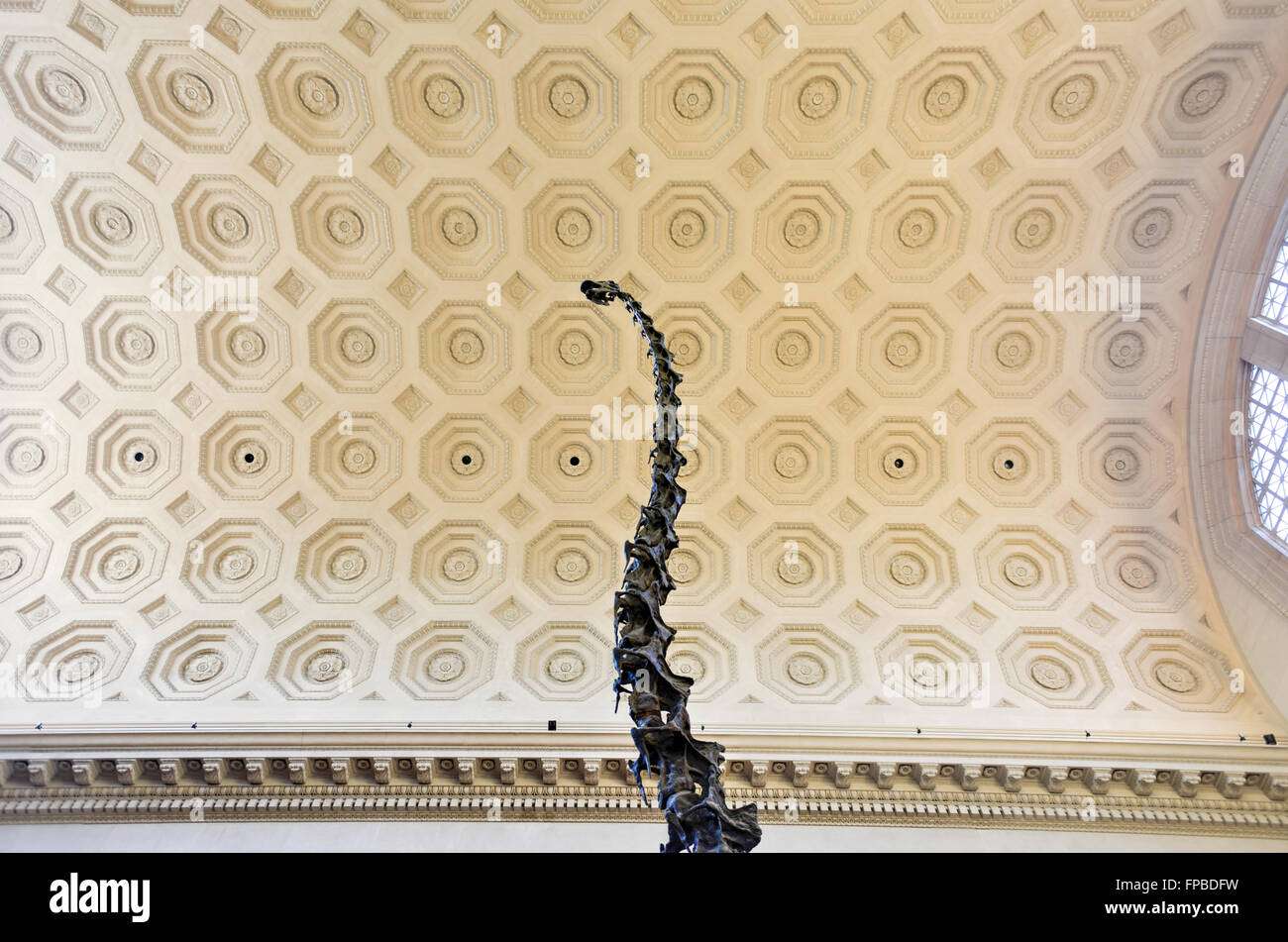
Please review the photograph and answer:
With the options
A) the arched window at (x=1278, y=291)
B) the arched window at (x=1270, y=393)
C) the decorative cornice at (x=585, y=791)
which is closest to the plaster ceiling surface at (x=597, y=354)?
the decorative cornice at (x=585, y=791)

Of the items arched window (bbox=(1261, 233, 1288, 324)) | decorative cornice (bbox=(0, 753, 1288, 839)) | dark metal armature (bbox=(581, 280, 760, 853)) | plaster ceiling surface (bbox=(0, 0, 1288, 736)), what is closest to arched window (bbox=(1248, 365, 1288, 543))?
arched window (bbox=(1261, 233, 1288, 324))

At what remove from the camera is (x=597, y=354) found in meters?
15.7

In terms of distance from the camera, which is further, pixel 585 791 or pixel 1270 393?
pixel 1270 393

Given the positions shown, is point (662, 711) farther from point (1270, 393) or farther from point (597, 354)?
point (1270, 393)

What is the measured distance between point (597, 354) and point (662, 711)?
12.9m

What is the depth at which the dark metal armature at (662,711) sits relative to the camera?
2703 mm

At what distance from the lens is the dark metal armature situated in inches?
106

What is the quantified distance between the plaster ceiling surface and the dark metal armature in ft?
29.6

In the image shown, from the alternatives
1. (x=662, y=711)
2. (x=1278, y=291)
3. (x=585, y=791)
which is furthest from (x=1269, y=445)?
(x=662, y=711)

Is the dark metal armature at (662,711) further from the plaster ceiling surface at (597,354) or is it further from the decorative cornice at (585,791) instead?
the plaster ceiling surface at (597,354)

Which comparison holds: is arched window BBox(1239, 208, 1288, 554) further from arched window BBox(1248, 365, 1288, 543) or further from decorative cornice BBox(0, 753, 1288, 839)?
decorative cornice BBox(0, 753, 1288, 839)

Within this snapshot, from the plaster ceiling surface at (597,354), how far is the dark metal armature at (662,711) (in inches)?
355

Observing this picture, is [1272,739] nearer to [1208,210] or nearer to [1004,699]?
[1004,699]
